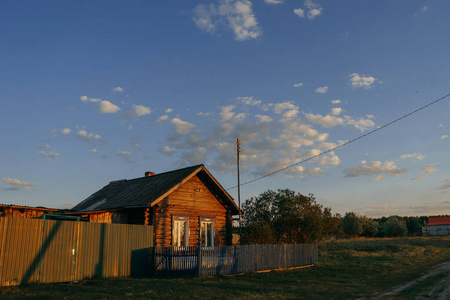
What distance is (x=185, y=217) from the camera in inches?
936

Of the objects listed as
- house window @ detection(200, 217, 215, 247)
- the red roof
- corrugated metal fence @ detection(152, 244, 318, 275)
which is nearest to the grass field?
corrugated metal fence @ detection(152, 244, 318, 275)

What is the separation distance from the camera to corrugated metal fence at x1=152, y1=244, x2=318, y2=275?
19.4 meters

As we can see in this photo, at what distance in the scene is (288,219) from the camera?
34125 mm

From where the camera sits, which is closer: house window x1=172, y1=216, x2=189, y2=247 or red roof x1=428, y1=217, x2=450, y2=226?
house window x1=172, y1=216, x2=189, y2=247

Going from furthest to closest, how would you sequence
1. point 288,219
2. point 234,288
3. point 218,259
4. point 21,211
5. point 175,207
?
point 288,219 < point 175,207 < point 218,259 < point 21,211 < point 234,288

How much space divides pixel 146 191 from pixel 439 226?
133 meters

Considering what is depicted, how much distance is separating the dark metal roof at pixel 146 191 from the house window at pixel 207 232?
204 centimetres

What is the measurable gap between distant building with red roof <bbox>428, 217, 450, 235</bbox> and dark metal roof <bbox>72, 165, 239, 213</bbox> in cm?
12438

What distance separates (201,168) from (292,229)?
13677 millimetres

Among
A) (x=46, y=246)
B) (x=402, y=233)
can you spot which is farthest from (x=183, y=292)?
(x=402, y=233)

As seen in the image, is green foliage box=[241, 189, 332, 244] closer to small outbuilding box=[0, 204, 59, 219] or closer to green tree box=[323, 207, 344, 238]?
green tree box=[323, 207, 344, 238]

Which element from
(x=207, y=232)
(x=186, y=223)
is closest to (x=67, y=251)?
(x=186, y=223)

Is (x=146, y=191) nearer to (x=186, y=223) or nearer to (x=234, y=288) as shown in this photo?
(x=186, y=223)

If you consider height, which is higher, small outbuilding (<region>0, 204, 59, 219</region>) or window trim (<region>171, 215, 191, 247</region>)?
small outbuilding (<region>0, 204, 59, 219</region>)
